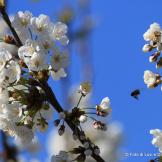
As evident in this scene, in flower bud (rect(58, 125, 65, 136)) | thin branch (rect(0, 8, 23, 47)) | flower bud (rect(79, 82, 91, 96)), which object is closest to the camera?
thin branch (rect(0, 8, 23, 47))

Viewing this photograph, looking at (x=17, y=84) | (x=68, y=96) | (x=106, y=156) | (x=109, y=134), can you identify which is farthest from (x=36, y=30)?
(x=109, y=134)

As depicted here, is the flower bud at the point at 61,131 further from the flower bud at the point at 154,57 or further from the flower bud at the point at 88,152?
the flower bud at the point at 154,57

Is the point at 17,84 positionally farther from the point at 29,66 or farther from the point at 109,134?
the point at 109,134

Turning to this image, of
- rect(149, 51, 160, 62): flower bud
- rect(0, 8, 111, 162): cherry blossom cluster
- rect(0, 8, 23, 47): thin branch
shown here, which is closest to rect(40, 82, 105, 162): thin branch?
rect(0, 8, 111, 162): cherry blossom cluster

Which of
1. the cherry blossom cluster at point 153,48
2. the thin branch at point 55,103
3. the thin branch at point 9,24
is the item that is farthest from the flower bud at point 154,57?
the thin branch at point 9,24

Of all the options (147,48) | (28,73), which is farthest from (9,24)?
(147,48)

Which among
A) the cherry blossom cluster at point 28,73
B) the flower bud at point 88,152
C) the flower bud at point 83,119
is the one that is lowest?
the flower bud at point 88,152

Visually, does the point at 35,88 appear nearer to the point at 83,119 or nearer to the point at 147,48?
the point at 83,119

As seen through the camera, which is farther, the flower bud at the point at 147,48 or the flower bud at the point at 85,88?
the flower bud at the point at 85,88

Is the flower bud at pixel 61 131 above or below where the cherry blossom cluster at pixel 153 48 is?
below

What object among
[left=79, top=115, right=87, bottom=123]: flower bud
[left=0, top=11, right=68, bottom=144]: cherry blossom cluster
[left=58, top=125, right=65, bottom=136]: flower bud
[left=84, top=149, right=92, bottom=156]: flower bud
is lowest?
[left=84, top=149, right=92, bottom=156]: flower bud

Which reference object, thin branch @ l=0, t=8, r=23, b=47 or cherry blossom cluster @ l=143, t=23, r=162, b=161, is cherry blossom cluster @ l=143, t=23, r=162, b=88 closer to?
cherry blossom cluster @ l=143, t=23, r=162, b=161
